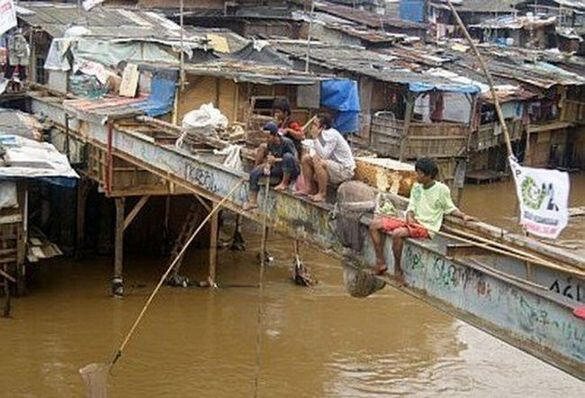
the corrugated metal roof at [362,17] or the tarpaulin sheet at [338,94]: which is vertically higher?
the corrugated metal roof at [362,17]

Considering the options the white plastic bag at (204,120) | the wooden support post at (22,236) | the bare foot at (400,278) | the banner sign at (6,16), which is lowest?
the wooden support post at (22,236)

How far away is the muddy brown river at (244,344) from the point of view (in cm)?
1479

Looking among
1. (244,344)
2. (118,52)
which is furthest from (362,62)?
(244,344)

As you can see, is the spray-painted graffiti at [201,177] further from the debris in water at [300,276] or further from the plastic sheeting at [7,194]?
the debris in water at [300,276]

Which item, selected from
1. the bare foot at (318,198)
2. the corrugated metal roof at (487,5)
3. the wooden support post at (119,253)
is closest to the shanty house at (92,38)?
the wooden support post at (119,253)

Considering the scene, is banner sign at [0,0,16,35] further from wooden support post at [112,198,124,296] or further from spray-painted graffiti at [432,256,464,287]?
spray-painted graffiti at [432,256,464,287]

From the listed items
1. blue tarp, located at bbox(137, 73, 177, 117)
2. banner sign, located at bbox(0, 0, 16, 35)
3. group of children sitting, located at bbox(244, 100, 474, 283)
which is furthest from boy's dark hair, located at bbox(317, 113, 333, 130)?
banner sign, located at bbox(0, 0, 16, 35)

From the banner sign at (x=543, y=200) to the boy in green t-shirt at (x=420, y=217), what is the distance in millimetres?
1033

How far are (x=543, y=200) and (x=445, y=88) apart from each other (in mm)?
20530

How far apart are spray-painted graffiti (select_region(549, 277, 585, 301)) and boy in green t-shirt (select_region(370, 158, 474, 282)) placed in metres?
1.22

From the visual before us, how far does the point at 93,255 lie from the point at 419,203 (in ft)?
42.7

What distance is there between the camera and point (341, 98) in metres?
21.3

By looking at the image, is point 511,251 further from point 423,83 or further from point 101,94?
point 423,83

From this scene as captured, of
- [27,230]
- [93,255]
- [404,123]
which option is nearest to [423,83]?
[404,123]
